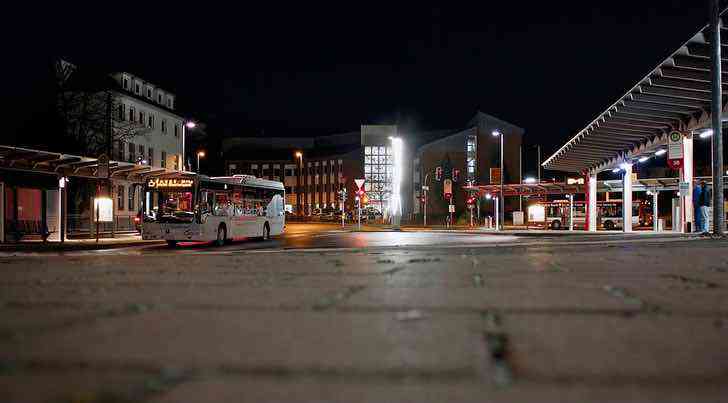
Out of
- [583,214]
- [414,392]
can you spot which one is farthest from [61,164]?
[583,214]

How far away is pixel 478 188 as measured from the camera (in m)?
59.1

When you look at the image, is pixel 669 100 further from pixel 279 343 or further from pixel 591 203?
pixel 279 343

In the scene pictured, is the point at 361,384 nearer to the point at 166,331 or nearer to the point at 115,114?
the point at 166,331

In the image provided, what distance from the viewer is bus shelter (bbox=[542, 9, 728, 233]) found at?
837 inches

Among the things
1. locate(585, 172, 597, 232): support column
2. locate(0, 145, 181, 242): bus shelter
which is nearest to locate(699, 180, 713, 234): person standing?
locate(0, 145, 181, 242): bus shelter

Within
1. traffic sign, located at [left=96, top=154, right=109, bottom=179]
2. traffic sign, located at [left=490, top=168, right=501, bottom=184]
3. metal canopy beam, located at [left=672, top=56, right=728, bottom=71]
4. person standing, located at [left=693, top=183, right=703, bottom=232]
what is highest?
metal canopy beam, located at [left=672, top=56, right=728, bottom=71]

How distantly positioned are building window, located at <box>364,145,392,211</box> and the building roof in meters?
70.8

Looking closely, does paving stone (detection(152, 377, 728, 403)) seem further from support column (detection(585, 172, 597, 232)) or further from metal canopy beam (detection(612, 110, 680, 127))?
support column (detection(585, 172, 597, 232))

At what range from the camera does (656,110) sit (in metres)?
28.8

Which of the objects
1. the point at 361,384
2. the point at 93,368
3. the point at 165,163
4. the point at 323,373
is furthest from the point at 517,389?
the point at 165,163

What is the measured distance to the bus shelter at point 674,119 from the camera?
21250 millimetres

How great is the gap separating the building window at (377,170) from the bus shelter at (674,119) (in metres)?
70.4

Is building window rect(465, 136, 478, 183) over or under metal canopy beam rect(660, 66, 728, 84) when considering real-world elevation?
over

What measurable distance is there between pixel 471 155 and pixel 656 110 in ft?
210
